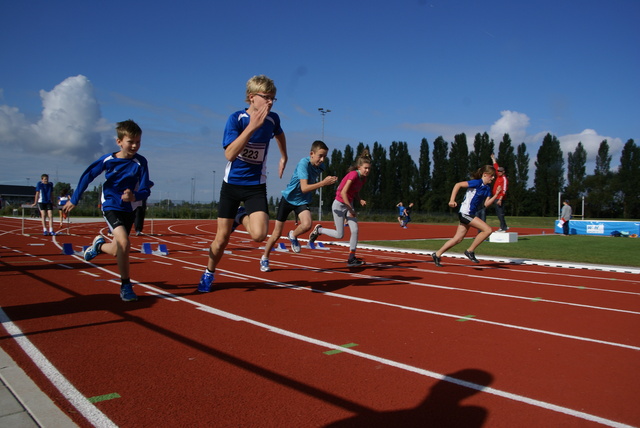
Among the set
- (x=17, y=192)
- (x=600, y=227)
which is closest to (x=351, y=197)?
(x=600, y=227)

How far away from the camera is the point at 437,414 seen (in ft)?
7.80

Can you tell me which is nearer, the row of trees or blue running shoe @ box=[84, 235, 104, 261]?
blue running shoe @ box=[84, 235, 104, 261]

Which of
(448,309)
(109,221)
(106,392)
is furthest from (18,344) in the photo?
(448,309)

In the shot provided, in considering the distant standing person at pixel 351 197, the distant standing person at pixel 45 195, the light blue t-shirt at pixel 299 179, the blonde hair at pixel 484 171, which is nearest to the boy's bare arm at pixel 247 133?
the light blue t-shirt at pixel 299 179

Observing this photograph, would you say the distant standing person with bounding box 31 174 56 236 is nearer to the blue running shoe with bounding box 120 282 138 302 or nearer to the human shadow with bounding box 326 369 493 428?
the blue running shoe with bounding box 120 282 138 302

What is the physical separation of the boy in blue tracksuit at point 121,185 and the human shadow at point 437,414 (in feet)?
11.6

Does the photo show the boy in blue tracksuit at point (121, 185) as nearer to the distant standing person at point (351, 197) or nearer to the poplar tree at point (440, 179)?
the distant standing person at point (351, 197)

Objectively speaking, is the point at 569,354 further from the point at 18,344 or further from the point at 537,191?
the point at 537,191

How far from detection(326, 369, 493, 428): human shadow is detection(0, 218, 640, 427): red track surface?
0.01 m

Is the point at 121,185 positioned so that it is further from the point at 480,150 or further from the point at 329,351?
the point at 480,150

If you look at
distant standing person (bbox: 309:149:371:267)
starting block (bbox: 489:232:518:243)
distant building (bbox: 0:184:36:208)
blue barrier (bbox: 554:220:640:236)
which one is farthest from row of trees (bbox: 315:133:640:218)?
distant building (bbox: 0:184:36:208)

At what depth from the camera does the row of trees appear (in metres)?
61.6

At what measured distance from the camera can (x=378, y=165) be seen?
252 ft

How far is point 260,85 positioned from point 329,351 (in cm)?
296
